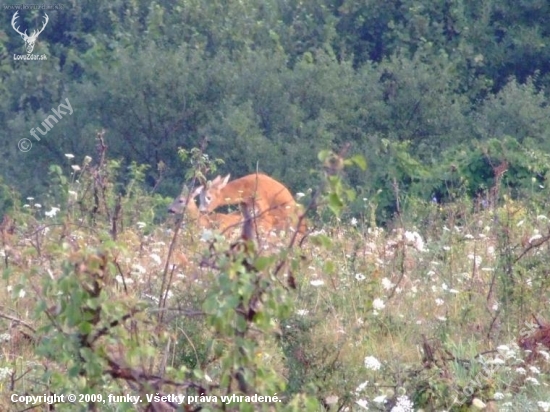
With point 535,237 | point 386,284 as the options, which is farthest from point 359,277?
point 535,237

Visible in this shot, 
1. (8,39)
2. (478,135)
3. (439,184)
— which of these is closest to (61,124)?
(8,39)

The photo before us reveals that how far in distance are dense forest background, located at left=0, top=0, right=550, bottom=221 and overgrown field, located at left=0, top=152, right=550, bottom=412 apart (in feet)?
20.4

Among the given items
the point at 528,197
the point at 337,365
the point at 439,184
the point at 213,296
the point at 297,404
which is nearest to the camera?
the point at 213,296

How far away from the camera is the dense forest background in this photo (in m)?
14.9

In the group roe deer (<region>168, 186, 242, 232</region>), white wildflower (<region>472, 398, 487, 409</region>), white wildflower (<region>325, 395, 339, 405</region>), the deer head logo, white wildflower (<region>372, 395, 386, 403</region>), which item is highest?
white wildflower (<region>472, 398, 487, 409</region>)

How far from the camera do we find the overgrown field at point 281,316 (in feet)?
8.93

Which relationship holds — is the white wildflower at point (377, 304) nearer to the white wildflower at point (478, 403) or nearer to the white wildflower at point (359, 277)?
the white wildflower at point (359, 277)

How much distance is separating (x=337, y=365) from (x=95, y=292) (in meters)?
1.46

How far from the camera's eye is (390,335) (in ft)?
14.9

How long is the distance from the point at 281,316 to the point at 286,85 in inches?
523

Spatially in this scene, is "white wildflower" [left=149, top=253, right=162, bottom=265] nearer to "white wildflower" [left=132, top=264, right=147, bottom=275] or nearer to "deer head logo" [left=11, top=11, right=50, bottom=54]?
"white wildflower" [left=132, top=264, right=147, bottom=275]

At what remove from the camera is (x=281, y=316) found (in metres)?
2.70

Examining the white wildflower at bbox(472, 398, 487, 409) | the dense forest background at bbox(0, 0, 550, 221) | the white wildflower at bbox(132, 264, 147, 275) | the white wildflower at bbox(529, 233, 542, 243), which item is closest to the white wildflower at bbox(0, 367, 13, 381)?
the white wildflower at bbox(132, 264, 147, 275)

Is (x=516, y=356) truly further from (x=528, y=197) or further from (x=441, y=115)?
(x=441, y=115)
